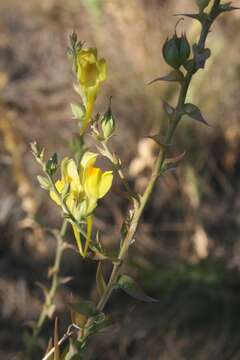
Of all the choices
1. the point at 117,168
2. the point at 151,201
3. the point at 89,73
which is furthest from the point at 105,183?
the point at 151,201

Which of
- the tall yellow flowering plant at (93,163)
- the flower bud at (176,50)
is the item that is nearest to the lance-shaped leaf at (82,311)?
the tall yellow flowering plant at (93,163)

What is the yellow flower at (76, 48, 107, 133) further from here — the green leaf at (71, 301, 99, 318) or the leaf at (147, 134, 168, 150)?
the green leaf at (71, 301, 99, 318)

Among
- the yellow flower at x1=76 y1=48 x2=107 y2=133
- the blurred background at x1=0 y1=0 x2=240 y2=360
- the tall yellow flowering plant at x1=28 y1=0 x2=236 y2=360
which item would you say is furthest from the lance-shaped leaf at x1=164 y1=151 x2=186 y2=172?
the blurred background at x1=0 y1=0 x2=240 y2=360

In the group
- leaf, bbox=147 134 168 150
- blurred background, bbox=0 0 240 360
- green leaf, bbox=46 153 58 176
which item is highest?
leaf, bbox=147 134 168 150

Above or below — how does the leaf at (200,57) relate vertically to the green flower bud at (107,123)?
above

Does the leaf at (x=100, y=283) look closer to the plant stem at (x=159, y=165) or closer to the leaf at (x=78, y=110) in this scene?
the plant stem at (x=159, y=165)

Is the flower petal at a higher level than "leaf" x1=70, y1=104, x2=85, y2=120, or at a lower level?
lower

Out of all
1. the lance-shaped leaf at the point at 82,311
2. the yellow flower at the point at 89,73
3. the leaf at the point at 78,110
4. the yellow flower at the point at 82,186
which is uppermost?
the yellow flower at the point at 89,73
